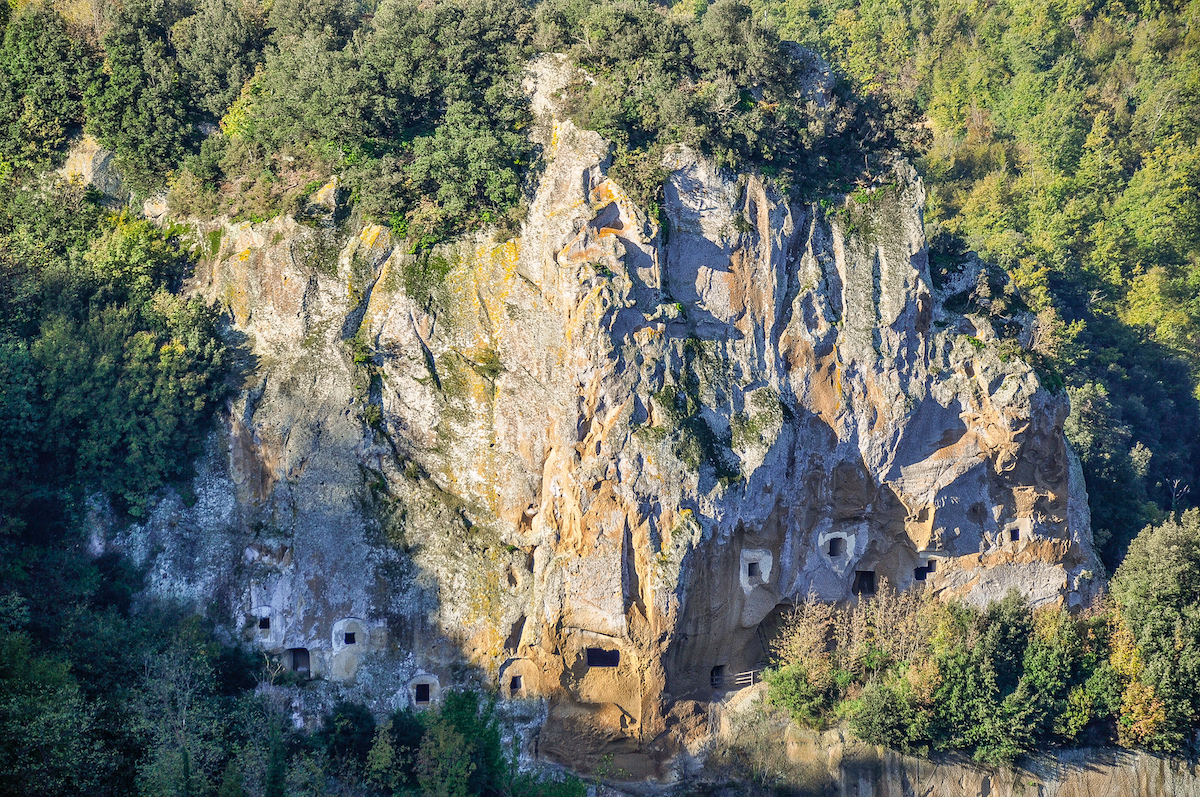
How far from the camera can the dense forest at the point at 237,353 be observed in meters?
26.2

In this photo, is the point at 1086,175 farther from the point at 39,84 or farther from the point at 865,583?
the point at 39,84

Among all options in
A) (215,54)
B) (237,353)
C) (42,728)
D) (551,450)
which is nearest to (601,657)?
(551,450)

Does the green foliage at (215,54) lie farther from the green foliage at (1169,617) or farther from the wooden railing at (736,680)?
the green foliage at (1169,617)

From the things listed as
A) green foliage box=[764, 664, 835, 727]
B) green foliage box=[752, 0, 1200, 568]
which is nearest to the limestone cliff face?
green foliage box=[764, 664, 835, 727]

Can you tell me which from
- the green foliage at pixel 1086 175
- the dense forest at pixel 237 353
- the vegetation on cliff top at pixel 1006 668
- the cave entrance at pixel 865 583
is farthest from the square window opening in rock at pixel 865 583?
the green foliage at pixel 1086 175

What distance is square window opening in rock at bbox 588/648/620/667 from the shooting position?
92.1 ft

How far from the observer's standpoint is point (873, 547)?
30.7m

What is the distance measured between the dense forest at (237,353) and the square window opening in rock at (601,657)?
2964mm

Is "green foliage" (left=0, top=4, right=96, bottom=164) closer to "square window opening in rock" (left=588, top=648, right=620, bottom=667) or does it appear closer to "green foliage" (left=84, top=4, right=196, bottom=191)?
"green foliage" (left=84, top=4, right=196, bottom=191)

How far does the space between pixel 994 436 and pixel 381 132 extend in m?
18.7

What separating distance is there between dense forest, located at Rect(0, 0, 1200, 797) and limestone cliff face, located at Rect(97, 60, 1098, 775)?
950mm

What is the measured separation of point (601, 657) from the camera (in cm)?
2812

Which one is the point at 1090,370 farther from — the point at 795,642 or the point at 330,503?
the point at 330,503

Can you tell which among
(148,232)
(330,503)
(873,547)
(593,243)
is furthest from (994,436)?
(148,232)
